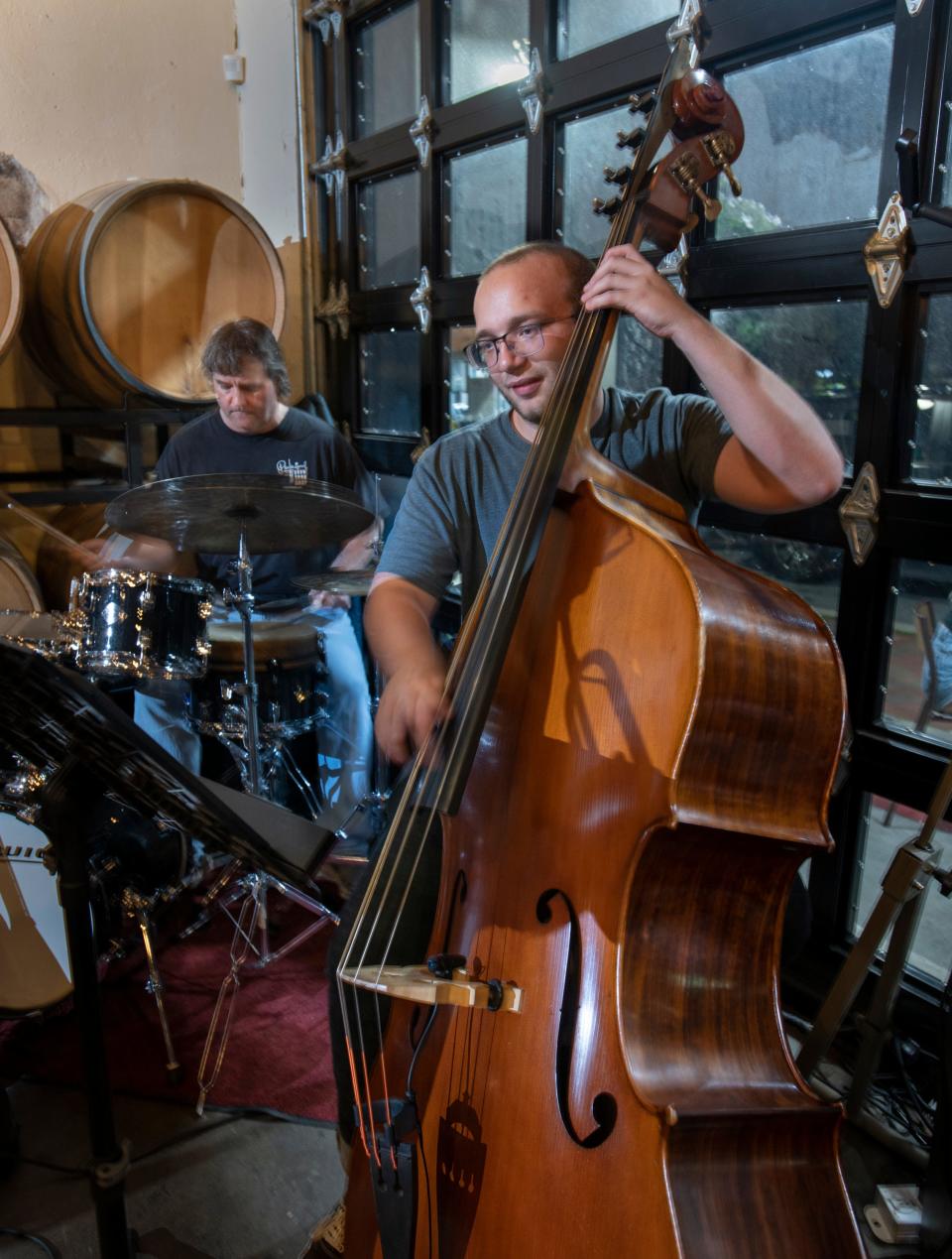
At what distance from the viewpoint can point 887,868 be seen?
2145 millimetres

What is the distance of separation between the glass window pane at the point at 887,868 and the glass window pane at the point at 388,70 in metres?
2.59

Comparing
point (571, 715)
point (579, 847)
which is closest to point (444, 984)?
point (579, 847)

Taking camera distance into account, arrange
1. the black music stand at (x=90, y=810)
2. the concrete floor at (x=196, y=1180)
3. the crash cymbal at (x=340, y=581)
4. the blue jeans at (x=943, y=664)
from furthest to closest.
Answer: the crash cymbal at (x=340, y=581) → the blue jeans at (x=943, y=664) → the concrete floor at (x=196, y=1180) → the black music stand at (x=90, y=810)

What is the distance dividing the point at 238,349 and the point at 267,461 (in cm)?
36

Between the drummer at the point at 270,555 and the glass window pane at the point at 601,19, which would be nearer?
the glass window pane at the point at 601,19

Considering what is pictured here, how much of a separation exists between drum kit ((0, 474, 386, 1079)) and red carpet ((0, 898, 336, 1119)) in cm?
7

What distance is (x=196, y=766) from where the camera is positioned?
304 centimetres

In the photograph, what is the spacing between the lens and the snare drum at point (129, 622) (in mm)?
2381

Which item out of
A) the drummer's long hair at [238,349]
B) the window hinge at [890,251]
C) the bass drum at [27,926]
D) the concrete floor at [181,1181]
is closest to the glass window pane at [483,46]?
the drummer's long hair at [238,349]

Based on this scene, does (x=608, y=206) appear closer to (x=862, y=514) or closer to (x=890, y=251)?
(x=890, y=251)

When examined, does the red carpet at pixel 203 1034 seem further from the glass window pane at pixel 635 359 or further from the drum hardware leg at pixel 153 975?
the glass window pane at pixel 635 359

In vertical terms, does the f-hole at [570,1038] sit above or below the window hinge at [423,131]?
below

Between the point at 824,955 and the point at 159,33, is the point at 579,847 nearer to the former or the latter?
the point at 824,955

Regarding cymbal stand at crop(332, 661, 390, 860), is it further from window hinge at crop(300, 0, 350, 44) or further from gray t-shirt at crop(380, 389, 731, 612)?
window hinge at crop(300, 0, 350, 44)
